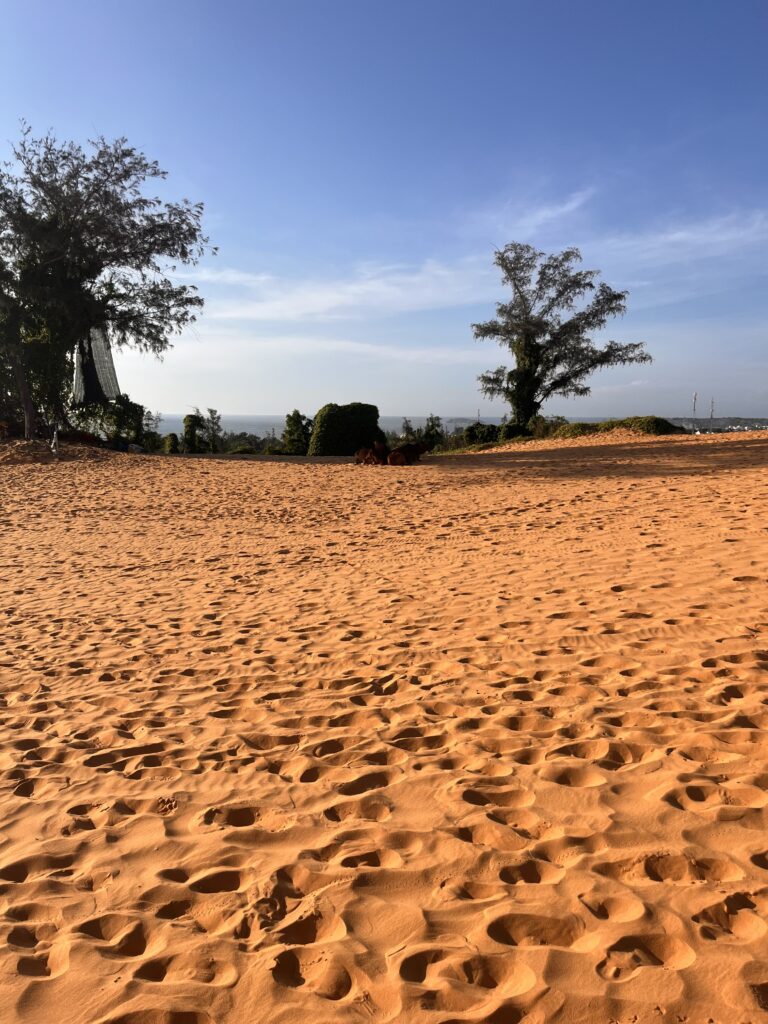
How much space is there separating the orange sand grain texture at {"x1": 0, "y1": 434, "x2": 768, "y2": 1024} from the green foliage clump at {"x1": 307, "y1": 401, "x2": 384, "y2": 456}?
17105 mm

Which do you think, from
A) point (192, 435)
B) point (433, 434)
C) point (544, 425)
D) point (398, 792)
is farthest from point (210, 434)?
point (398, 792)

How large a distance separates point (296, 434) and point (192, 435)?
551 cm

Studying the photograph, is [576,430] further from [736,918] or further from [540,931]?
[540,931]

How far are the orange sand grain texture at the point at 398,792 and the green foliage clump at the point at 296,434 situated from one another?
2066 cm

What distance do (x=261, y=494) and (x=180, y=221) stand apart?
14131 millimetres

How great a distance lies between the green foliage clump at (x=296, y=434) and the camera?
2842 centimetres

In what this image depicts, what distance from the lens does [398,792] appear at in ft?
10.6

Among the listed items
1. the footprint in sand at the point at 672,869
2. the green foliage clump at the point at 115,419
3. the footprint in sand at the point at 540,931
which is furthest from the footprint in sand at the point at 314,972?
the green foliage clump at the point at 115,419

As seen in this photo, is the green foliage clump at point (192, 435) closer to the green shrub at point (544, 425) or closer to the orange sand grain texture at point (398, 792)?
the green shrub at point (544, 425)

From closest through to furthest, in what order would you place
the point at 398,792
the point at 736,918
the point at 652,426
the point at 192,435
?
1. the point at 736,918
2. the point at 398,792
3. the point at 652,426
4. the point at 192,435

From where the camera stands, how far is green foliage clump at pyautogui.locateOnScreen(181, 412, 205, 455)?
30.9 m

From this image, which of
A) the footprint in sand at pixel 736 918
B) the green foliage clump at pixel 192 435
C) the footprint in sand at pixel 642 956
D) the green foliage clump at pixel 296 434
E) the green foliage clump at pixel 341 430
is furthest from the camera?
the green foliage clump at pixel 192 435

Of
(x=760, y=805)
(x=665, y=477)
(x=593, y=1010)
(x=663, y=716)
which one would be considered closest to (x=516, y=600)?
(x=663, y=716)

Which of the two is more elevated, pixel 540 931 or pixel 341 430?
pixel 341 430
